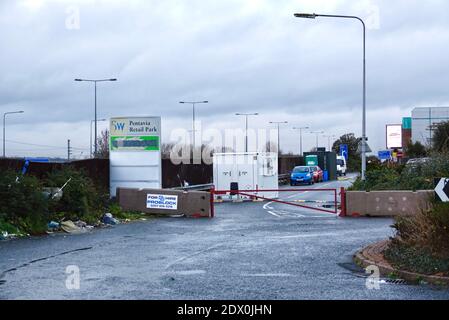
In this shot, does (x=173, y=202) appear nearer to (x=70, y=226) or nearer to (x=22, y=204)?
(x=70, y=226)

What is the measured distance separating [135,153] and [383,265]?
1735 centimetres

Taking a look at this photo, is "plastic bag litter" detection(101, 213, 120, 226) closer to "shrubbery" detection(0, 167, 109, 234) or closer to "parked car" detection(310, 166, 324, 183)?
"shrubbery" detection(0, 167, 109, 234)

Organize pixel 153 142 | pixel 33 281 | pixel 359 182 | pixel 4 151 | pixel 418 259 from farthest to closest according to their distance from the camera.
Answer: pixel 4 151
pixel 359 182
pixel 153 142
pixel 418 259
pixel 33 281

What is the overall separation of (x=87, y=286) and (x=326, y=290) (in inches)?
136

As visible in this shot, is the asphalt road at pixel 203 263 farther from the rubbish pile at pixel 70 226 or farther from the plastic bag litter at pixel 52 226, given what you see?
the plastic bag litter at pixel 52 226

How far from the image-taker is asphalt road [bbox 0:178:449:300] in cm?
979

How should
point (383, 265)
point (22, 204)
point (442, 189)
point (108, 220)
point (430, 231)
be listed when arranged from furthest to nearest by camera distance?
point (108, 220) → point (22, 204) → point (442, 189) → point (430, 231) → point (383, 265)

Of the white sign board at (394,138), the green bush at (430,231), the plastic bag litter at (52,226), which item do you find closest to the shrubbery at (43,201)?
the plastic bag litter at (52,226)

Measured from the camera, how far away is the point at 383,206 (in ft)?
79.5

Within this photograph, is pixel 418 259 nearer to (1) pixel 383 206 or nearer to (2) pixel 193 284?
(2) pixel 193 284

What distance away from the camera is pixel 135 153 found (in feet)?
91.2

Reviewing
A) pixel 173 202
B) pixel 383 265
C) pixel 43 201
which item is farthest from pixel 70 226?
pixel 383 265

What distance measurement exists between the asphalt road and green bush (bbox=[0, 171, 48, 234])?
127 cm
